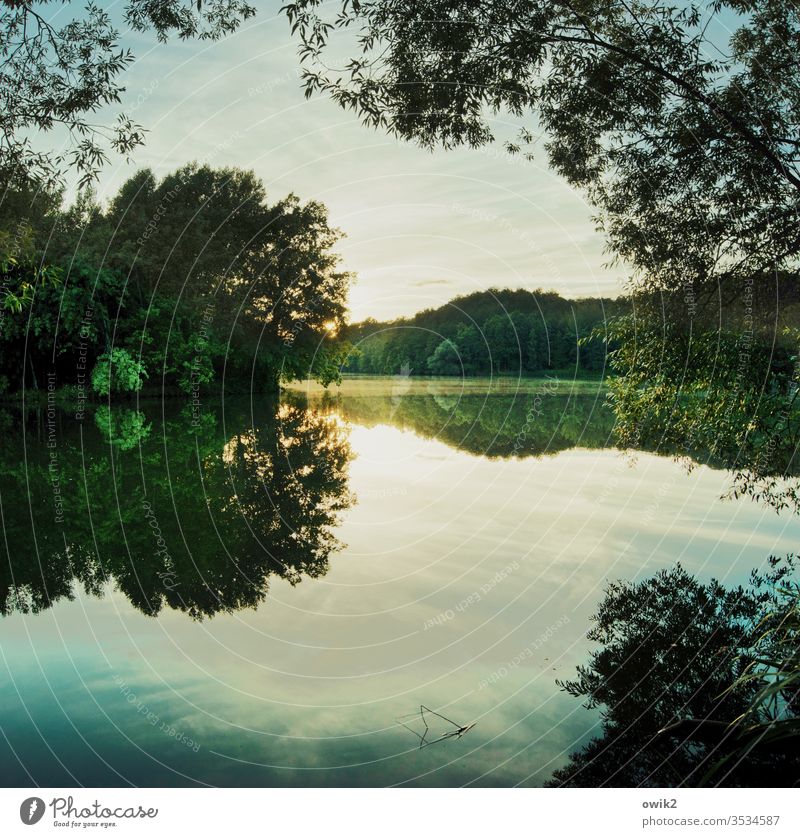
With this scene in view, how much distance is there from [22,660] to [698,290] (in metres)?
8.19

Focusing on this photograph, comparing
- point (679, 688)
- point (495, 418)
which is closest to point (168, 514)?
point (679, 688)

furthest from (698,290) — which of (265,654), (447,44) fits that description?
(265,654)

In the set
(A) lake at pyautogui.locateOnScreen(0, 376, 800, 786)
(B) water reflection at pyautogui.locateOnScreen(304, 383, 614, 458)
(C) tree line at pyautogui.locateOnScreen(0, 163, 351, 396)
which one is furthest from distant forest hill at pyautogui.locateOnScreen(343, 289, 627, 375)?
(A) lake at pyautogui.locateOnScreen(0, 376, 800, 786)

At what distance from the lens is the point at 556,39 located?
8484 mm

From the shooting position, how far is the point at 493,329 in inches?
971

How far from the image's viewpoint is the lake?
18.4 ft

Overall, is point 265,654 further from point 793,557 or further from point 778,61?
point 778,61

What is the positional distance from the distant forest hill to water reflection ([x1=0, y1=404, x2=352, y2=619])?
4.64 m

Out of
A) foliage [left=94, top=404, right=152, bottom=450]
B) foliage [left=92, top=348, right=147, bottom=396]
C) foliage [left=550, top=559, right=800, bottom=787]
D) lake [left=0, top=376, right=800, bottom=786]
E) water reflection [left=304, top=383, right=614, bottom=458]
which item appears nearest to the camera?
foliage [left=550, top=559, right=800, bottom=787]

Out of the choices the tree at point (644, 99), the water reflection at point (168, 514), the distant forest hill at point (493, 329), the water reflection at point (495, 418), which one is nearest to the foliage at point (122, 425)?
the water reflection at point (168, 514)

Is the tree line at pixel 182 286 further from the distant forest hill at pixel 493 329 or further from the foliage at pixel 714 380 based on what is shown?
the foliage at pixel 714 380

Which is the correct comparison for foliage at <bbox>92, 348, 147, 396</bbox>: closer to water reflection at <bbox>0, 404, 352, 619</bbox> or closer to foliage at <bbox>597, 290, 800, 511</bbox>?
water reflection at <bbox>0, 404, 352, 619</bbox>

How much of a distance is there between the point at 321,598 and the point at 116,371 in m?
25.4

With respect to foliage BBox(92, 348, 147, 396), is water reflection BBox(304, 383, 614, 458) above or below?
below
